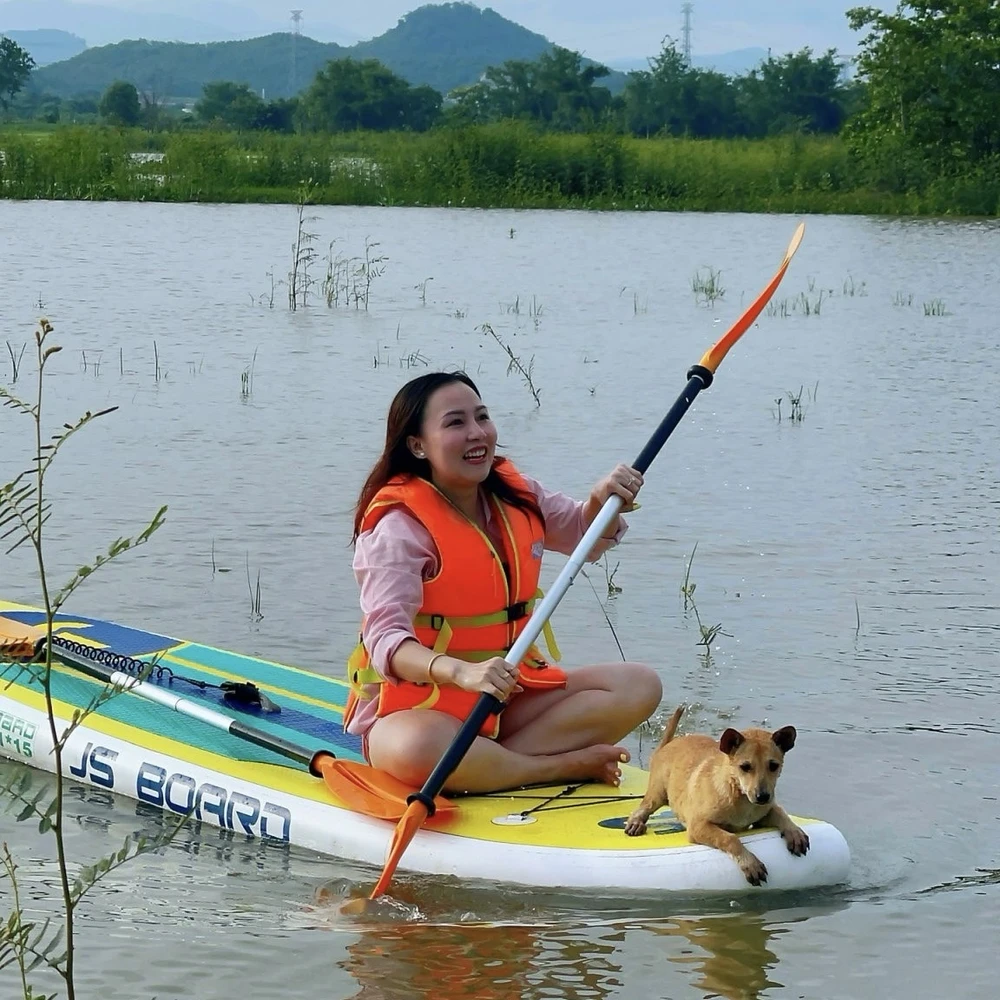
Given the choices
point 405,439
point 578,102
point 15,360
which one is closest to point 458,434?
point 405,439

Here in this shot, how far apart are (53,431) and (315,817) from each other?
5990 millimetres

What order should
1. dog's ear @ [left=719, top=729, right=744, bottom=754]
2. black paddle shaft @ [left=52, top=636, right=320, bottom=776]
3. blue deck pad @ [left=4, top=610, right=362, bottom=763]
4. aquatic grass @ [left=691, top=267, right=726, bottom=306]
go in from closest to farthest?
dog's ear @ [left=719, top=729, right=744, bottom=754], black paddle shaft @ [left=52, top=636, right=320, bottom=776], blue deck pad @ [left=4, top=610, right=362, bottom=763], aquatic grass @ [left=691, top=267, right=726, bottom=306]

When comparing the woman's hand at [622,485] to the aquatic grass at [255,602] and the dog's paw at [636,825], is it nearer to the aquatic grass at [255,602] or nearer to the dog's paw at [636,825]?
the dog's paw at [636,825]

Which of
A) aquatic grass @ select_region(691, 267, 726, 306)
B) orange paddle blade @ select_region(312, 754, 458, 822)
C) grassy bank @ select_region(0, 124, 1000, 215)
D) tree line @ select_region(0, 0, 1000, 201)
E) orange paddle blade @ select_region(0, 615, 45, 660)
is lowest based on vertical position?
orange paddle blade @ select_region(312, 754, 458, 822)

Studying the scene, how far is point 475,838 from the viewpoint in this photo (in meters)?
4.25

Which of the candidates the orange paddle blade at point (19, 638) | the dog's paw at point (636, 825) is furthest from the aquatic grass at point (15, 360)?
the dog's paw at point (636, 825)

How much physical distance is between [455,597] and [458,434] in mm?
391

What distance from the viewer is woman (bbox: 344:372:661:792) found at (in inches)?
170

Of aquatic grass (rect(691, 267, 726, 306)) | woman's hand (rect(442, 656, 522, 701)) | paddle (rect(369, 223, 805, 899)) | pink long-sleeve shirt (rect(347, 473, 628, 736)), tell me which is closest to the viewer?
woman's hand (rect(442, 656, 522, 701))

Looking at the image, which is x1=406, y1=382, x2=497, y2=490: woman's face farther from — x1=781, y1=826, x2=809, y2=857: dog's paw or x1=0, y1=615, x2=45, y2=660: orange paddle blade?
x1=0, y1=615, x2=45, y2=660: orange paddle blade

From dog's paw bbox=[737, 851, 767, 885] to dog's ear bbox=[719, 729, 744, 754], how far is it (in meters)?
0.33

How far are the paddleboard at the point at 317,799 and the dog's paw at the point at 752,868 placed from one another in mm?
25

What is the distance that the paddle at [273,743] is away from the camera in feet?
14.4

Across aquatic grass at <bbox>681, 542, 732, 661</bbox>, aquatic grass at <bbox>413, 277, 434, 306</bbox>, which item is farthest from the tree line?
aquatic grass at <bbox>681, 542, 732, 661</bbox>
